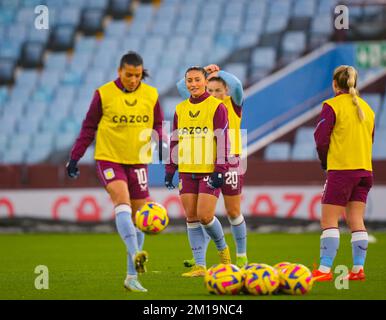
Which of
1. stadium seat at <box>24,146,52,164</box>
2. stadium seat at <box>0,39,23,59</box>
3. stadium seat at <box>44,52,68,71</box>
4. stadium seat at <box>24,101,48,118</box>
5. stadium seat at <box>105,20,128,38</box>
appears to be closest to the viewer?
stadium seat at <box>24,146,52,164</box>

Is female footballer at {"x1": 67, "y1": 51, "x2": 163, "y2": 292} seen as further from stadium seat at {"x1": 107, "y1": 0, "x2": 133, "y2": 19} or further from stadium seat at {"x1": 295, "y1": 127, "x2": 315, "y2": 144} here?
stadium seat at {"x1": 107, "y1": 0, "x2": 133, "y2": 19}

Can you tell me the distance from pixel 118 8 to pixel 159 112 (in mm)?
16090

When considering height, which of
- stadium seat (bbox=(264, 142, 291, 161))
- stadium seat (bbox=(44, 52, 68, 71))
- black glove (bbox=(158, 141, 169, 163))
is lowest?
black glove (bbox=(158, 141, 169, 163))

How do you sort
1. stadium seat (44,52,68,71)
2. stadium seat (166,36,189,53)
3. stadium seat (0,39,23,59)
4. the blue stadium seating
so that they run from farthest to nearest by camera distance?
stadium seat (0,39,23,59) → stadium seat (44,52,68,71) → stadium seat (166,36,189,53) → the blue stadium seating

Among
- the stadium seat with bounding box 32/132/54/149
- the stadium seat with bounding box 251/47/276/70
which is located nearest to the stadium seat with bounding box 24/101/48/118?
the stadium seat with bounding box 32/132/54/149

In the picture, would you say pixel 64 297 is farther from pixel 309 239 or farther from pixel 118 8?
pixel 118 8

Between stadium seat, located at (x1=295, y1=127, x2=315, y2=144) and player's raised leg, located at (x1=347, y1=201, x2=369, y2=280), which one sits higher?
stadium seat, located at (x1=295, y1=127, x2=315, y2=144)

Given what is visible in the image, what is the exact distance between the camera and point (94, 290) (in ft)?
28.1

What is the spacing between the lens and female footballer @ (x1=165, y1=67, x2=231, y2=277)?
31.5 ft

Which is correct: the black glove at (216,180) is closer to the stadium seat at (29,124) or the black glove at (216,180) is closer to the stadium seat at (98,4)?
the stadium seat at (29,124)

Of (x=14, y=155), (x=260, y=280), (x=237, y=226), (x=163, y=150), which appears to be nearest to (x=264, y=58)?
(x=14, y=155)

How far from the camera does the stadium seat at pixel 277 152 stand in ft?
66.0

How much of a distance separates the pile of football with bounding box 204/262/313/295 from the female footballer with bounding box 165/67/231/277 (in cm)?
154
